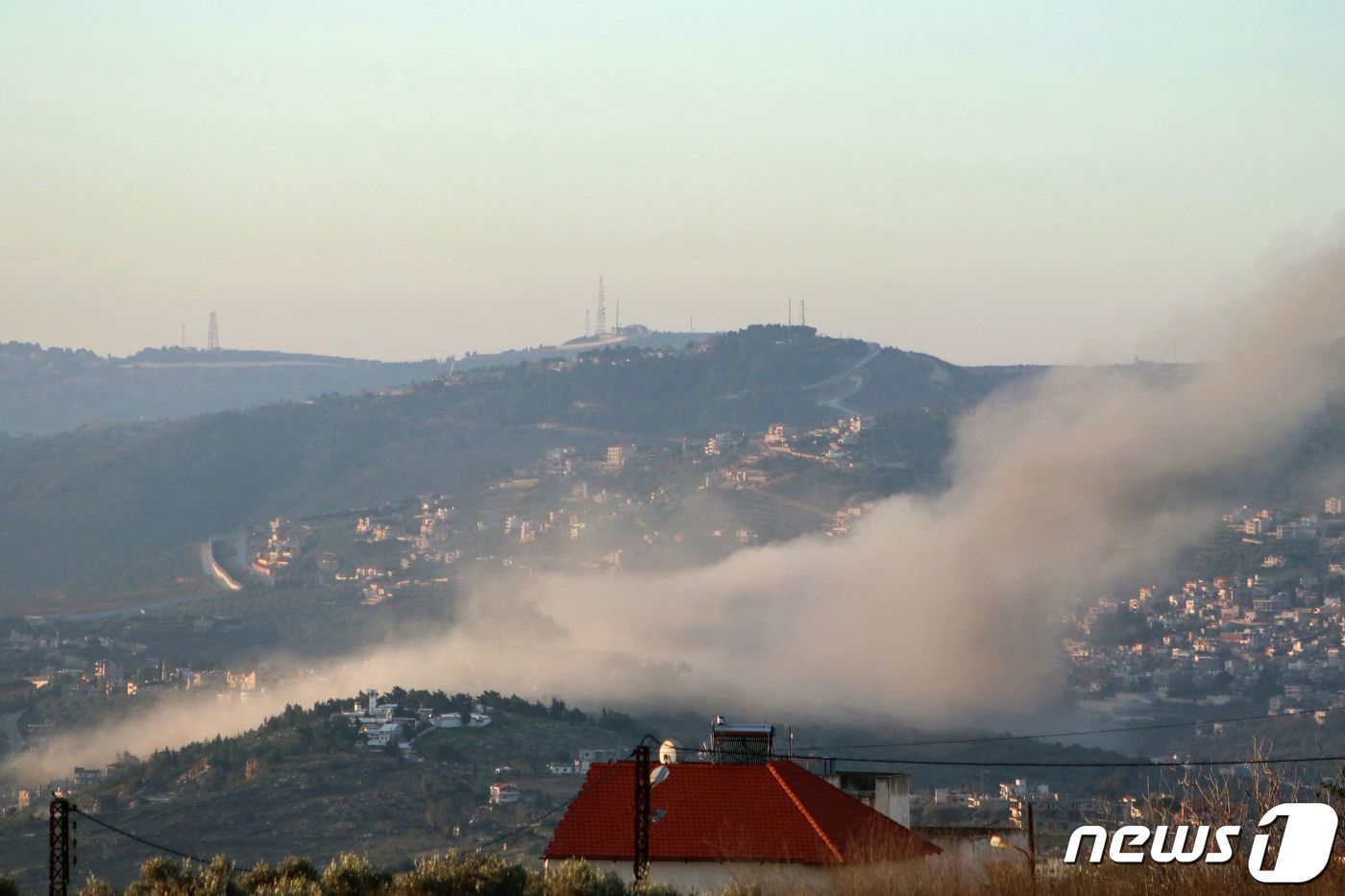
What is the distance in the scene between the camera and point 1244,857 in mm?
50500

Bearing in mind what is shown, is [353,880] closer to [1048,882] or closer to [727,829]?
[727,829]

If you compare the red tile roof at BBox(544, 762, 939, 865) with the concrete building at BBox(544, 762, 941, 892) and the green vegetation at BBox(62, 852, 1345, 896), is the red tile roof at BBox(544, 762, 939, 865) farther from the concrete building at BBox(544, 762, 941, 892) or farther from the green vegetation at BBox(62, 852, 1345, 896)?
the green vegetation at BBox(62, 852, 1345, 896)

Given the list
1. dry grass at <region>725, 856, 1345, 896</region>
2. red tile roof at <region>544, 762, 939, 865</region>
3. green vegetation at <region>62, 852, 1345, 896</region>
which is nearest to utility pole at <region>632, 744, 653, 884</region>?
green vegetation at <region>62, 852, 1345, 896</region>

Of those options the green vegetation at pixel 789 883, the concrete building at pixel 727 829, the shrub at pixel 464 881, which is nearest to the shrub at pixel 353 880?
the green vegetation at pixel 789 883

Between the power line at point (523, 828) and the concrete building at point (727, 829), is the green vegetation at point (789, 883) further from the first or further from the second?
the power line at point (523, 828)

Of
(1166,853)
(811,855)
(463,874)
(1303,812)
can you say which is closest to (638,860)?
(463,874)

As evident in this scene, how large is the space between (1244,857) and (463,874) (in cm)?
1716

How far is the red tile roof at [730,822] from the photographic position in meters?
58.5

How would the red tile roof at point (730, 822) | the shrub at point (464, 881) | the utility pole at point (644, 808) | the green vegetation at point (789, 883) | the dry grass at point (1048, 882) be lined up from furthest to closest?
the red tile roof at point (730, 822), the utility pole at point (644, 808), the shrub at point (464, 881), the green vegetation at point (789, 883), the dry grass at point (1048, 882)

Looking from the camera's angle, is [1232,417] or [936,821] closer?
[936,821]

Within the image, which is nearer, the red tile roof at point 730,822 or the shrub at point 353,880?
the shrub at point 353,880

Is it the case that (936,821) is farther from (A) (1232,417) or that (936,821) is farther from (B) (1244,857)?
(B) (1244,857)

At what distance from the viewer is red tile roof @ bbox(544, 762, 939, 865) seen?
58.5 meters

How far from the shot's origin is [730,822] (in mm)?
60344
